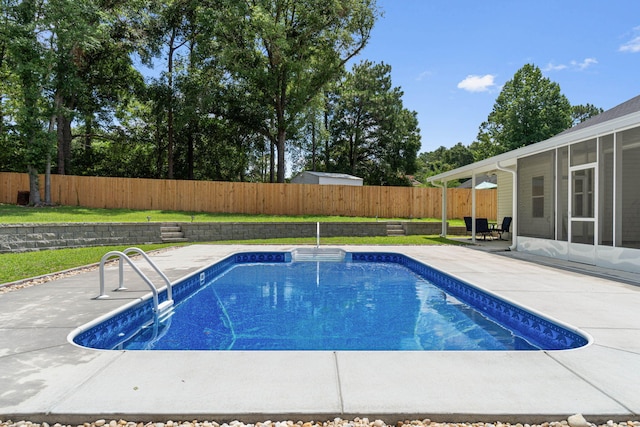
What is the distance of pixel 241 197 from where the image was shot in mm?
17734

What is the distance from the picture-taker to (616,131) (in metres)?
6.58

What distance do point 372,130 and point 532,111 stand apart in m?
11.9

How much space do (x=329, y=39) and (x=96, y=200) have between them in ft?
48.6

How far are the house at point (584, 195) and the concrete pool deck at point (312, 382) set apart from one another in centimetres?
392

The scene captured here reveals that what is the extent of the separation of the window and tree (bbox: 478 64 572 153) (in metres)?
20.6

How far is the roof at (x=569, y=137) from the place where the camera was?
21.0ft

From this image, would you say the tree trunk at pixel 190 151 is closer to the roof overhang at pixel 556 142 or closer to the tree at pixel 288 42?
the tree at pixel 288 42

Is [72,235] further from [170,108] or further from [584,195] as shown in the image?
[170,108]

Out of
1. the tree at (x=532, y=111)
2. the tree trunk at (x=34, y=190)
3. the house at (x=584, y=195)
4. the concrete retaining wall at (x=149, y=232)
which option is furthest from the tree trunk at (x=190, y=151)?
the tree at (x=532, y=111)

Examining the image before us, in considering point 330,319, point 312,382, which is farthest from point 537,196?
point 312,382

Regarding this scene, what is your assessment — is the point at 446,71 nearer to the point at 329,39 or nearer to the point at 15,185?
the point at 329,39

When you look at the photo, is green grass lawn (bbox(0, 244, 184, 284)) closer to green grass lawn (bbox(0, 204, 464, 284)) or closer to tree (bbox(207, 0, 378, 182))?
green grass lawn (bbox(0, 204, 464, 284))

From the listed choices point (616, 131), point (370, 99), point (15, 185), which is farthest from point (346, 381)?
point (370, 99)

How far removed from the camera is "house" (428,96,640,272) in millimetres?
6430
